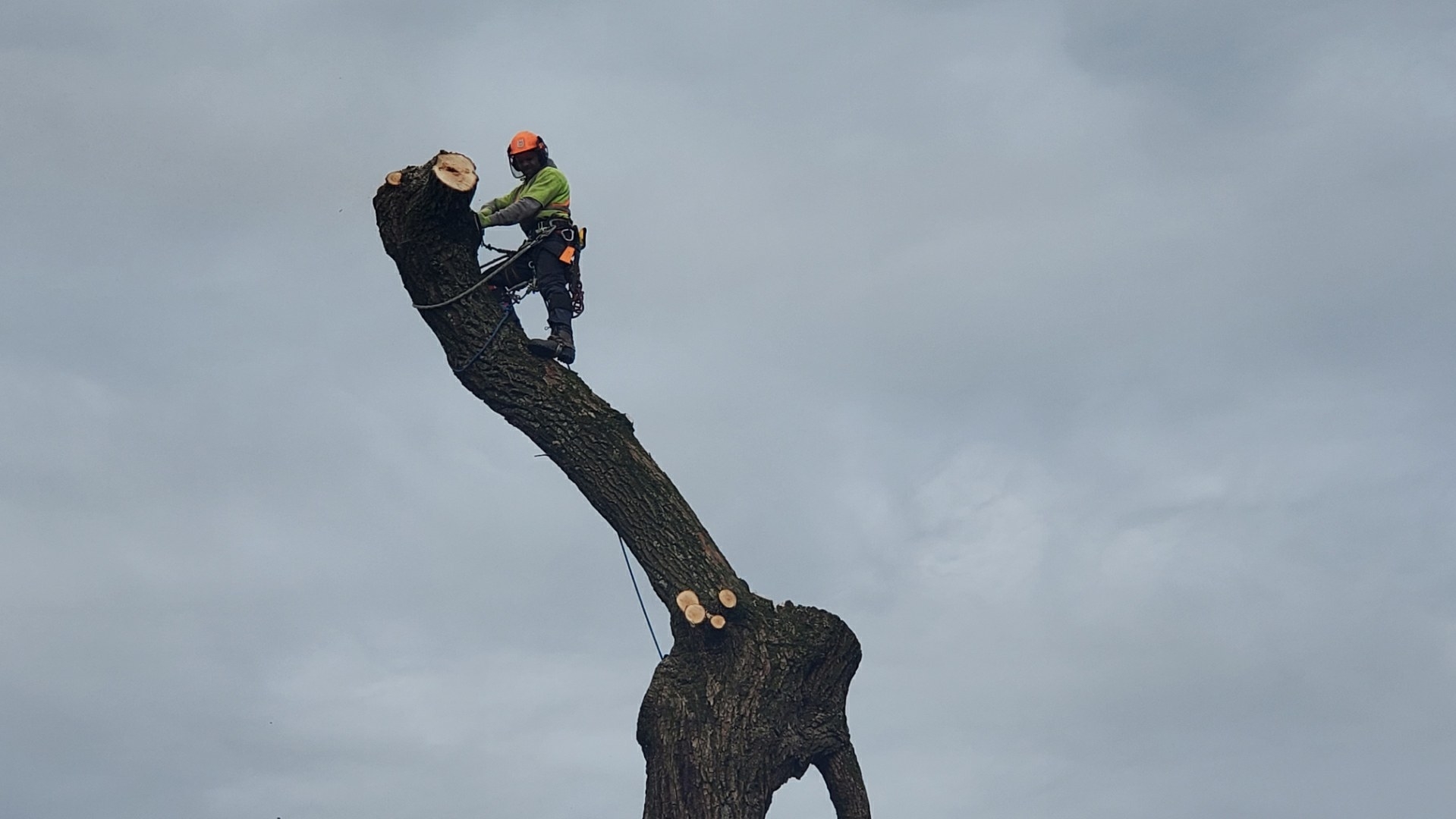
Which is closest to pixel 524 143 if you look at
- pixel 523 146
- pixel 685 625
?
pixel 523 146

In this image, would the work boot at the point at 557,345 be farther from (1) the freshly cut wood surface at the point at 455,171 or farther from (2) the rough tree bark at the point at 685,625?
(1) the freshly cut wood surface at the point at 455,171

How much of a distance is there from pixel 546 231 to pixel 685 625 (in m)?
3.30

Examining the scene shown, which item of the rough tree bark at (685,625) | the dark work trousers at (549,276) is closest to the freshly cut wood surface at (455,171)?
the rough tree bark at (685,625)

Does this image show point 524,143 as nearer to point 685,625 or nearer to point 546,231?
point 546,231

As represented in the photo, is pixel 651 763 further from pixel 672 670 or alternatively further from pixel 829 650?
pixel 829 650

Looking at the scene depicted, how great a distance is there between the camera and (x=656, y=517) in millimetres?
11617

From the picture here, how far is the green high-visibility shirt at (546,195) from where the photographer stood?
38.0 feet

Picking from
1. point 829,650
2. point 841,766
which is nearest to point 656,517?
point 829,650

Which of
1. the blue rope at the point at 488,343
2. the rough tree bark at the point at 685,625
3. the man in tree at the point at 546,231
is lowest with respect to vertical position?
the rough tree bark at the point at 685,625

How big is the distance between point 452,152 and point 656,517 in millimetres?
3243

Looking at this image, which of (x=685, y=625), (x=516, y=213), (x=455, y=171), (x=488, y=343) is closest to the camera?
(x=455, y=171)

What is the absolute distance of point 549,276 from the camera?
38.1ft

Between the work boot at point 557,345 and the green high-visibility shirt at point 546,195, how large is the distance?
91 centimetres

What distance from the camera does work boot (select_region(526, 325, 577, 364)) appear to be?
11.4 m
